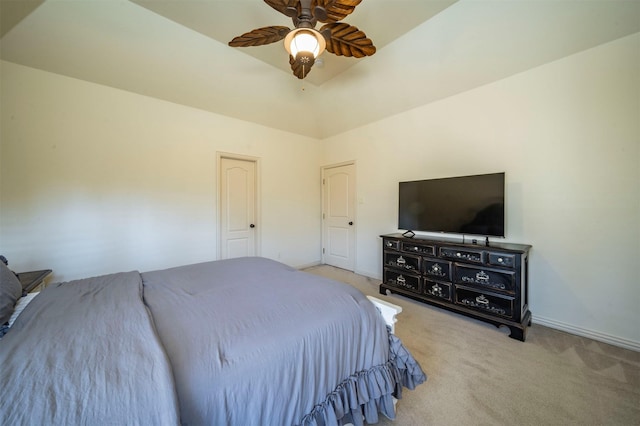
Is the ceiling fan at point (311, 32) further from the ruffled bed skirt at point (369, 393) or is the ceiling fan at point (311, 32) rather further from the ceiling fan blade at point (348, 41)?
the ruffled bed skirt at point (369, 393)

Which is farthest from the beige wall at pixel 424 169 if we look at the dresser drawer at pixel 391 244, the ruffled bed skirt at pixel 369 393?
the ruffled bed skirt at pixel 369 393

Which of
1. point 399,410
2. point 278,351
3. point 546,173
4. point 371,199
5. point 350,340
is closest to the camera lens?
point 278,351

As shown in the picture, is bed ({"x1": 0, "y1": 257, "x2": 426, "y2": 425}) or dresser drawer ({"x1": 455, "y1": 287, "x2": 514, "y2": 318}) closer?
bed ({"x1": 0, "y1": 257, "x2": 426, "y2": 425})

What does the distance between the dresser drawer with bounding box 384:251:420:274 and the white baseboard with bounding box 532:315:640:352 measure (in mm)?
1241

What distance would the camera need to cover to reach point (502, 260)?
7.42 ft

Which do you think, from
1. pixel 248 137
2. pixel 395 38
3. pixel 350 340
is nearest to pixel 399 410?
pixel 350 340

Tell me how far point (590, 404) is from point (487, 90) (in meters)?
2.94

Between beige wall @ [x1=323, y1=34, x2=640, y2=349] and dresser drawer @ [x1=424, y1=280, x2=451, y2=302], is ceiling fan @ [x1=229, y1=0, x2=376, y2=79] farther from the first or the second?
dresser drawer @ [x1=424, y1=280, x2=451, y2=302]

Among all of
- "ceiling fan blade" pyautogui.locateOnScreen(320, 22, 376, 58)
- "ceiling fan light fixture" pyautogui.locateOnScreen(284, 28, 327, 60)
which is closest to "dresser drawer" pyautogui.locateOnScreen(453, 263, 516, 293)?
"ceiling fan blade" pyautogui.locateOnScreen(320, 22, 376, 58)

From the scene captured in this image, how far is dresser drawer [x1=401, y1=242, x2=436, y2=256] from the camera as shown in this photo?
2766 mm

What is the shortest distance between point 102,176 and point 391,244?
3635mm

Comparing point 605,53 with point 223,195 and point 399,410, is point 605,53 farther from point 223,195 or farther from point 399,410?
point 223,195

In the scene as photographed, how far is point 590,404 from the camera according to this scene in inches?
57.6

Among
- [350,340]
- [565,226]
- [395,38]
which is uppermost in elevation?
[395,38]
